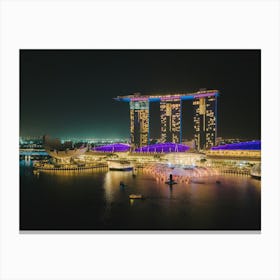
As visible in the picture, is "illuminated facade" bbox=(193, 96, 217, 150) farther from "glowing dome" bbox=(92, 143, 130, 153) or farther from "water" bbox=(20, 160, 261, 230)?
"glowing dome" bbox=(92, 143, 130, 153)

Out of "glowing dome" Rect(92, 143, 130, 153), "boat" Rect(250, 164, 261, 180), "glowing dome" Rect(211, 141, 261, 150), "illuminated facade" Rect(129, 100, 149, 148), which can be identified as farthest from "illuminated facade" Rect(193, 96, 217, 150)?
"glowing dome" Rect(92, 143, 130, 153)

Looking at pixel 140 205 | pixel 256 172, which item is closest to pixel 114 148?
pixel 256 172

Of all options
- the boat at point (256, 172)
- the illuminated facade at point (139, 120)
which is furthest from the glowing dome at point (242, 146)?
the illuminated facade at point (139, 120)

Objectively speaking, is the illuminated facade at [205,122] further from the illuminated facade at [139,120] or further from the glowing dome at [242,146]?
the illuminated facade at [139,120]

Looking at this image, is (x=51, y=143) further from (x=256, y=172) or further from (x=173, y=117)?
(x=256, y=172)

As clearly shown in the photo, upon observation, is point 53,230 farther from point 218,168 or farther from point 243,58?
point 218,168
